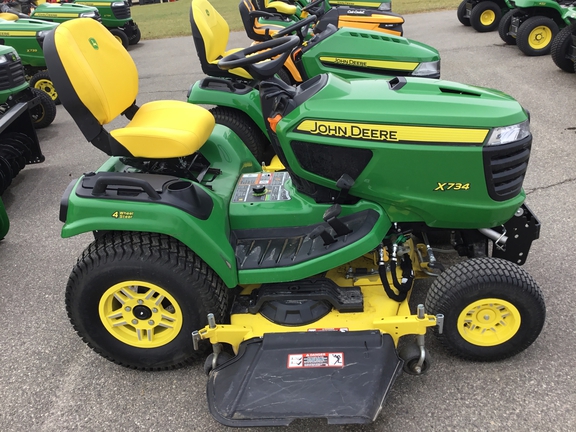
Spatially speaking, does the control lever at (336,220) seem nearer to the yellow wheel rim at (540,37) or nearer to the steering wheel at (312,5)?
the steering wheel at (312,5)

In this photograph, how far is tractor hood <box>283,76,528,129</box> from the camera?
216cm

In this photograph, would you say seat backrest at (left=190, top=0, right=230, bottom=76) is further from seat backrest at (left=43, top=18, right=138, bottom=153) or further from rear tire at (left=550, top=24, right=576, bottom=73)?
rear tire at (left=550, top=24, right=576, bottom=73)

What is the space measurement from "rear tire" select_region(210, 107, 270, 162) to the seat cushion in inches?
50.4

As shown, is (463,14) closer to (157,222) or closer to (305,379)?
(157,222)

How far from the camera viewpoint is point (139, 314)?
2.37m

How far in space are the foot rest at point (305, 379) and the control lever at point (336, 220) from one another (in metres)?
0.44

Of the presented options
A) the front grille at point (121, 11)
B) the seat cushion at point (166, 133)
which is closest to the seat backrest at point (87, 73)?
the seat cushion at point (166, 133)

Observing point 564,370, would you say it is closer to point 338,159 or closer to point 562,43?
point 338,159

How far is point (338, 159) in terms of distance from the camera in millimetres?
2283

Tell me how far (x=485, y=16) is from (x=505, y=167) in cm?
840

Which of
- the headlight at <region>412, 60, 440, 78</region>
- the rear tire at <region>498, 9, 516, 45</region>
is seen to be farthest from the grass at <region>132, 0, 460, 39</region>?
the headlight at <region>412, 60, 440, 78</region>

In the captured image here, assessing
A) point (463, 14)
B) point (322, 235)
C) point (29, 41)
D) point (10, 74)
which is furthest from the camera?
point (463, 14)

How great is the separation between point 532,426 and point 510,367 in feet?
1.07

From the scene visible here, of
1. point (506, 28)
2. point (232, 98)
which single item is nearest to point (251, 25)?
point (232, 98)
